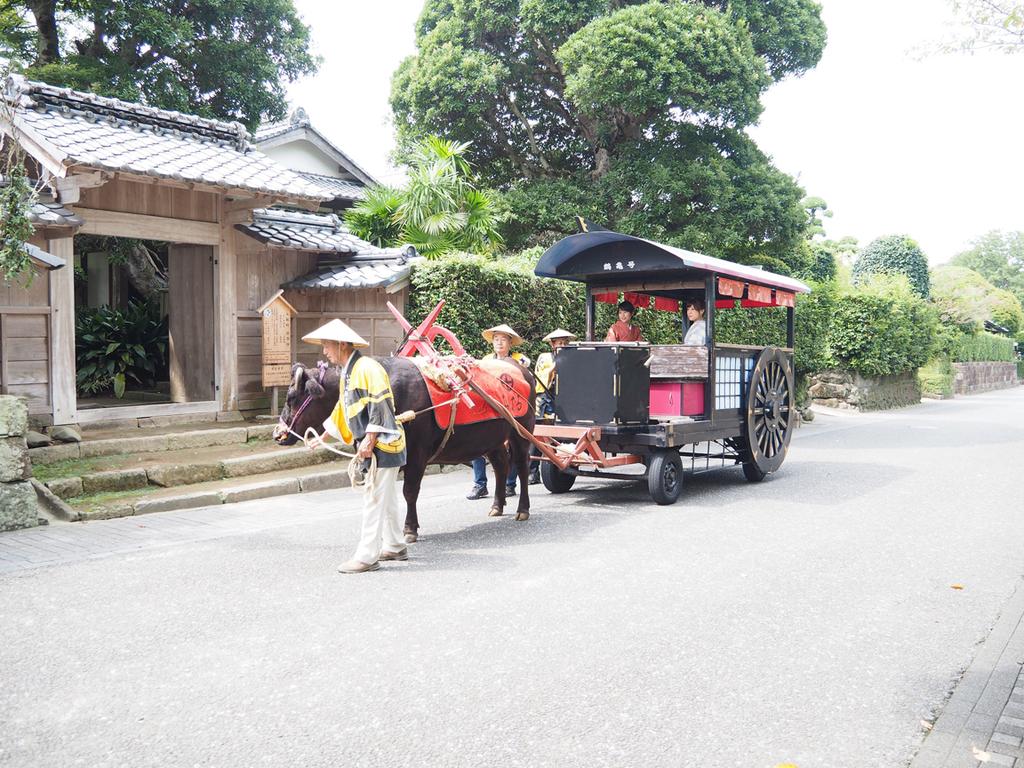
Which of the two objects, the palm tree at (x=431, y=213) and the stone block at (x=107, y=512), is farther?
the palm tree at (x=431, y=213)

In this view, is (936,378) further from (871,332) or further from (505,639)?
(505,639)

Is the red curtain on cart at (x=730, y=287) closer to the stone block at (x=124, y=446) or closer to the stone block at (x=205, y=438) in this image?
the stone block at (x=205, y=438)

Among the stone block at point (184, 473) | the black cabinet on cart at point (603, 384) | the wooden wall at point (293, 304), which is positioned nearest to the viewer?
the black cabinet on cart at point (603, 384)

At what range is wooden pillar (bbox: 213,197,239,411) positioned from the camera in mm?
12109

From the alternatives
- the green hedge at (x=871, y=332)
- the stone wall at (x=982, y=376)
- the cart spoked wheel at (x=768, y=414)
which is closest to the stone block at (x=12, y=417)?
the cart spoked wheel at (x=768, y=414)

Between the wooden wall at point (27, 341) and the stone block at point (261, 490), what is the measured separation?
2669 mm

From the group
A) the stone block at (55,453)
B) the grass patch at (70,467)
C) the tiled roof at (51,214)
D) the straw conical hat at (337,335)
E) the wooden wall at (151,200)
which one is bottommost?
the grass patch at (70,467)

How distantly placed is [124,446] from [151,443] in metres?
0.33

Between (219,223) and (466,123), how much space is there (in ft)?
31.1

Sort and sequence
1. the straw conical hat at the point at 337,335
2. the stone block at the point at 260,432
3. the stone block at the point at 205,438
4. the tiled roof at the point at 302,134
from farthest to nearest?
1. the tiled roof at the point at 302,134
2. the stone block at the point at 260,432
3. the stone block at the point at 205,438
4. the straw conical hat at the point at 337,335

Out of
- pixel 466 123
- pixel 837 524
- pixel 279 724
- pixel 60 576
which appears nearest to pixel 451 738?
pixel 279 724

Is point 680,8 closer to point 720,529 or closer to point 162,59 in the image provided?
point 162,59

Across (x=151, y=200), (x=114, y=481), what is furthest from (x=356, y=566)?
(x=151, y=200)

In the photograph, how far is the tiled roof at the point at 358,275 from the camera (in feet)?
39.8
